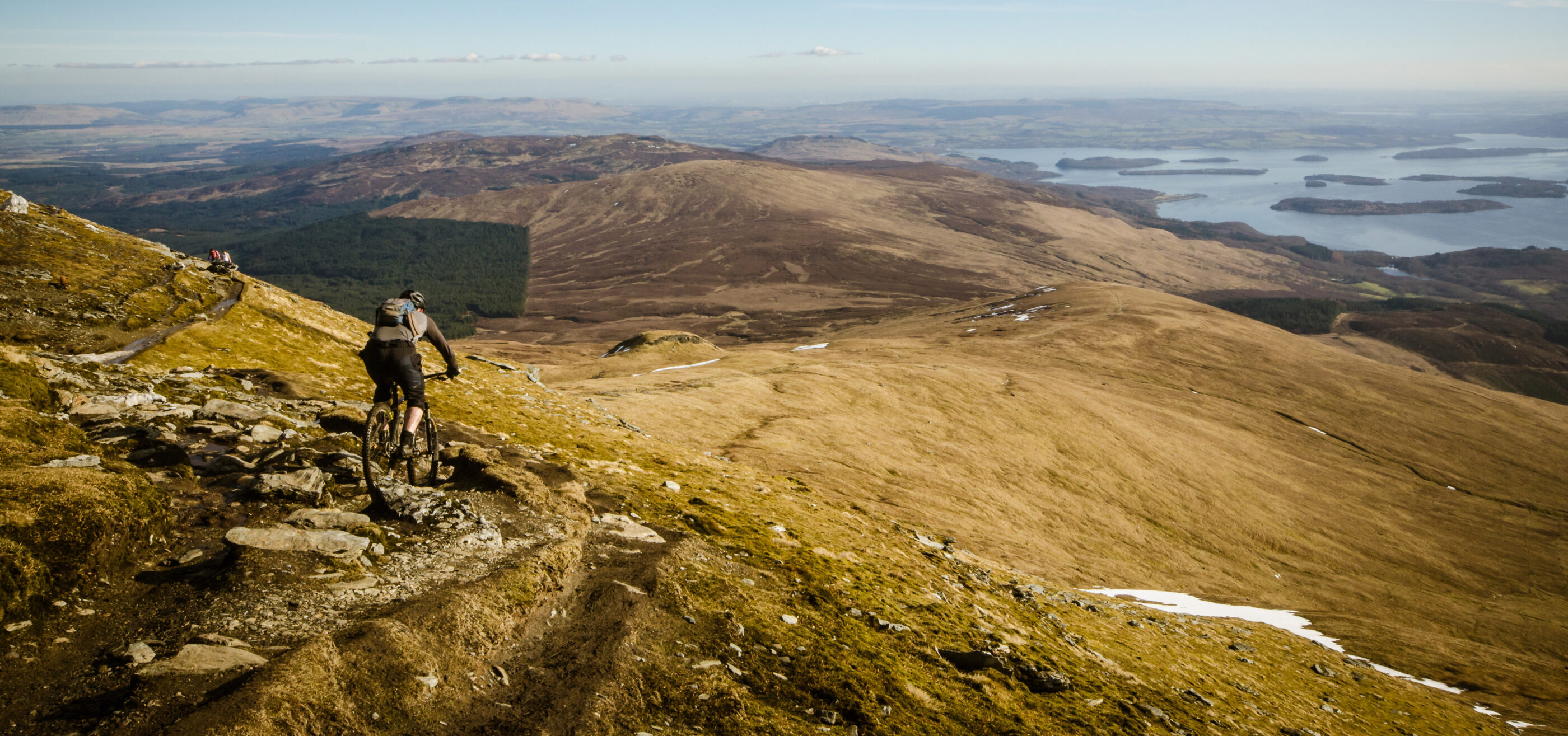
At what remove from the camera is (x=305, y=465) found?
54.4ft

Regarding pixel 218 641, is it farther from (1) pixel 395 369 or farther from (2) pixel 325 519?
Answer: (1) pixel 395 369

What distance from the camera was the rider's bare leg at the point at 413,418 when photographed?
16.2m

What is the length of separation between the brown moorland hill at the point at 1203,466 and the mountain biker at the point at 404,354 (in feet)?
79.6

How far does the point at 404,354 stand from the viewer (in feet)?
51.8

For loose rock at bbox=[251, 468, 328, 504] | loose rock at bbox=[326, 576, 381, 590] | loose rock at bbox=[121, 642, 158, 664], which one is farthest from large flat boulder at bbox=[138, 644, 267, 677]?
loose rock at bbox=[251, 468, 328, 504]

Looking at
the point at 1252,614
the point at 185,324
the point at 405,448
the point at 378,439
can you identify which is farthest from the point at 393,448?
the point at 1252,614

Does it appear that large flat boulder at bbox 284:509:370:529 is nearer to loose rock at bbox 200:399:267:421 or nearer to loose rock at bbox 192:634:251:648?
loose rock at bbox 192:634:251:648

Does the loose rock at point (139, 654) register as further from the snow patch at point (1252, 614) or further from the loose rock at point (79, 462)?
the snow patch at point (1252, 614)

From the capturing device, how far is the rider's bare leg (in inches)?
636

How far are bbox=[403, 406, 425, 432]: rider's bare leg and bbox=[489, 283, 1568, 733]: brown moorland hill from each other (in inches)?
956

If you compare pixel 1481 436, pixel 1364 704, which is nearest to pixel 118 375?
pixel 1364 704

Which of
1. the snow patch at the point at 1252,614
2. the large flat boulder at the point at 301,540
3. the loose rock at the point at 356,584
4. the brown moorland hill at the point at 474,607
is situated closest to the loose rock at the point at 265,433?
the brown moorland hill at the point at 474,607

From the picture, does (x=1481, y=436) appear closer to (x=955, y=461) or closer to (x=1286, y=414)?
(x=1286, y=414)

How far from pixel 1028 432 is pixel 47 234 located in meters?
70.8
